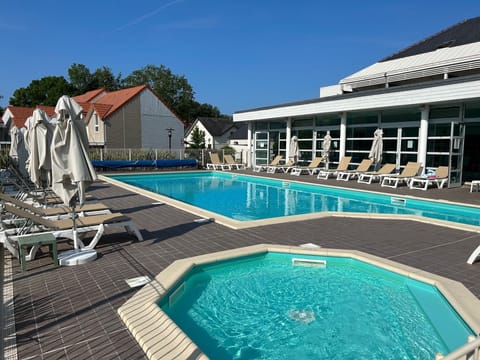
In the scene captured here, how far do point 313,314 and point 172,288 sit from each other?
1729 millimetres

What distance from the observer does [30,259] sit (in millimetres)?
5238

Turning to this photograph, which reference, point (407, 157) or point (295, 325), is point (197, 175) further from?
point (295, 325)

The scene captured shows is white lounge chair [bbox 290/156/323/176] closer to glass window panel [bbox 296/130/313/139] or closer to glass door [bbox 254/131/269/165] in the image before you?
glass window panel [bbox 296/130/313/139]

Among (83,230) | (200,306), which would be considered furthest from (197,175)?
(200,306)

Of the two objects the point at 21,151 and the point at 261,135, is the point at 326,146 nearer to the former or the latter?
the point at 261,135

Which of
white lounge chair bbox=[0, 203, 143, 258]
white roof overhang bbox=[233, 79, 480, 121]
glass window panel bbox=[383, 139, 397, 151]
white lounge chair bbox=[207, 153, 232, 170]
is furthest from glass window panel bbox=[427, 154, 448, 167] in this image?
white lounge chair bbox=[0, 203, 143, 258]

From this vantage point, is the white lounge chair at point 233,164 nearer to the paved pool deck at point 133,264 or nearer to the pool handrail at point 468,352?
the paved pool deck at point 133,264

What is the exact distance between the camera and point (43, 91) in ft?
175

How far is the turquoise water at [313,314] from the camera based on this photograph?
349 cm

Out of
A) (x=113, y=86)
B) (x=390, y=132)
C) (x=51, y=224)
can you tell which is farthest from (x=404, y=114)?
(x=113, y=86)

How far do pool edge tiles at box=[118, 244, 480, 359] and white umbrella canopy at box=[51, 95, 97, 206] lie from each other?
175cm

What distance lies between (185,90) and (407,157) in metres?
57.9

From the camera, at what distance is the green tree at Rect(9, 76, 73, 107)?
52094mm

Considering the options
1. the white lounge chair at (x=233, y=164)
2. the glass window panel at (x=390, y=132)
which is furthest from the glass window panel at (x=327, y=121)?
the white lounge chair at (x=233, y=164)
